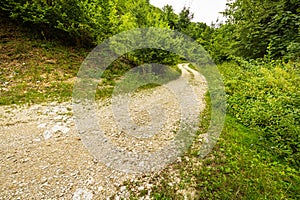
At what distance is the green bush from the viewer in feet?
12.4

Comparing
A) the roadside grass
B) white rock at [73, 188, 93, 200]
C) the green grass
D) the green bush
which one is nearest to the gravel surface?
white rock at [73, 188, 93, 200]

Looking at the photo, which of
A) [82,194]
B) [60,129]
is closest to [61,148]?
[60,129]

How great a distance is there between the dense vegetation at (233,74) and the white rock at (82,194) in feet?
4.08

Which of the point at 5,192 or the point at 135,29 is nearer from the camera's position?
the point at 5,192

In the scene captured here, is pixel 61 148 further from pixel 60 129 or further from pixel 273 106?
pixel 273 106

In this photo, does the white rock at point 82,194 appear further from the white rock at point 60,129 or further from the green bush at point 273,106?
the green bush at point 273,106

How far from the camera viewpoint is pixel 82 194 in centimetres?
284

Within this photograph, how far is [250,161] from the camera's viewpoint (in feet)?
11.4

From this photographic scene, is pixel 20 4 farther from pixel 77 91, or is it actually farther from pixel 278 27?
pixel 278 27

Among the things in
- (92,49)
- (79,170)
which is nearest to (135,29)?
(92,49)

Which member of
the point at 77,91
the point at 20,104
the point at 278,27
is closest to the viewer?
the point at 20,104

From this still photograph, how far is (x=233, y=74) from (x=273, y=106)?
4971 millimetres

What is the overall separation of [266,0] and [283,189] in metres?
12.1

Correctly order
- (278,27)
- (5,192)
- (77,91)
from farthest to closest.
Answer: (278,27)
(77,91)
(5,192)
